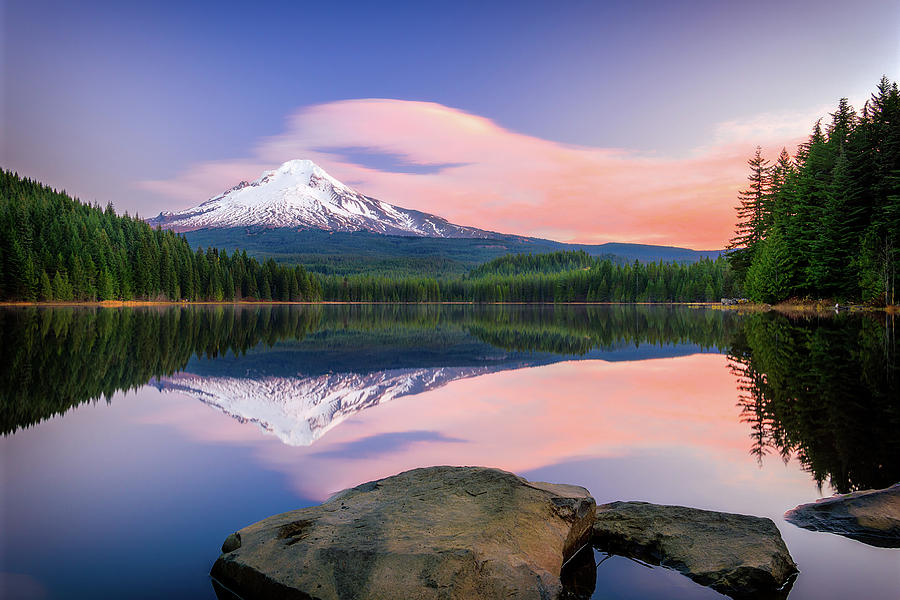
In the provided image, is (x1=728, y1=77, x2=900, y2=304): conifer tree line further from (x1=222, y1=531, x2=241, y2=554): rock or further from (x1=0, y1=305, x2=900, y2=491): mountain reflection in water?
(x1=222, y1=531, x2=241, y2=554): rock

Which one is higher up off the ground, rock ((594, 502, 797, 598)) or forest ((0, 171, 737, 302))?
forest ((0, 171, 737, 302))

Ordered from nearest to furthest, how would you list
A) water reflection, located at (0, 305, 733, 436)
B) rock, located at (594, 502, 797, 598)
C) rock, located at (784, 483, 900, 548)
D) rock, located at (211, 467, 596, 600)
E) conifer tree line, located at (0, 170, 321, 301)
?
rock, located at (211, 467, 596, 600), rock, located at (594, 502, 797, 598), rock, located at (784, 483, 900, 548), water reflection, located at (0, 305, 733, 436), conifer tree line, located at (0, 170, 321, 301)

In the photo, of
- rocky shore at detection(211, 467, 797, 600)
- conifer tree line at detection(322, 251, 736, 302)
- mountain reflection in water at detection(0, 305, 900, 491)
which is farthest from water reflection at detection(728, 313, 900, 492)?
conifer tree line at detection(322, 251, 736, 302)

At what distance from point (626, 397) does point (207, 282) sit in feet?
441

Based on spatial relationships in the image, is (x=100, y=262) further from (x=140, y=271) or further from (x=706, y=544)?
(x=706, y=544)

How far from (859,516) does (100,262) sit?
123m

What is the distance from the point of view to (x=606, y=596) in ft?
17.1

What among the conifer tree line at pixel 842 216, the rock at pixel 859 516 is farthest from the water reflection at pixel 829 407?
the conifer tree line at pixel 842 216

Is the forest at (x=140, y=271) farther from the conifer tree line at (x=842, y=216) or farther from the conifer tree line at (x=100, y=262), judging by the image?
the conifer tree line at (x=842, y=216)

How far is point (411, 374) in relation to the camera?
21172mm

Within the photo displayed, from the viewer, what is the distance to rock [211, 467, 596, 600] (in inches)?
185

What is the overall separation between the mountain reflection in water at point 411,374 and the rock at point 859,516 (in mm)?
1067

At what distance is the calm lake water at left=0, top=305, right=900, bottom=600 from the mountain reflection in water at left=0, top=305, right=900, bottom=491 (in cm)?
10

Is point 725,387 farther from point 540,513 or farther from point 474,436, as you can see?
point 540,513
